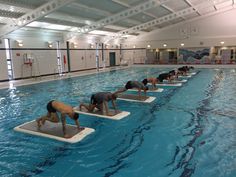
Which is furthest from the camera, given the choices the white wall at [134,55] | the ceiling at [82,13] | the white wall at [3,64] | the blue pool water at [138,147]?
the white wall at [134,55]

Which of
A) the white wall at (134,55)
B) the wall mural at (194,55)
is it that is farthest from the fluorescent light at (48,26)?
the wall mural at (194,55)

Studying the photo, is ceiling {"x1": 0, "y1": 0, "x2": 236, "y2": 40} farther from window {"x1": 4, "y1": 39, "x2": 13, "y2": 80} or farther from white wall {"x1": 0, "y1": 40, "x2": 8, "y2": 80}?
white wall {"x1": 0, "y1": 40, "x2": 8, "y2": 80}

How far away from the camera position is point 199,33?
2614 centimetres

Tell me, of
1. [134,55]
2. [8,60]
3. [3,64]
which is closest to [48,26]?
[8,60]

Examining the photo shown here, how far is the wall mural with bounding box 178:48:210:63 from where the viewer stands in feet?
86.9

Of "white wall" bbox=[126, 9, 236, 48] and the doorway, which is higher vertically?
"white wall" bbox=[126, 9, 236, 48]

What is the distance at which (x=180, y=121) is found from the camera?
20.0 feet

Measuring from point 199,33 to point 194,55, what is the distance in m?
2.65

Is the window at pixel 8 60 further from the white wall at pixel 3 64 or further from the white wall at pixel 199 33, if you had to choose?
the white wall at pixel 199 33

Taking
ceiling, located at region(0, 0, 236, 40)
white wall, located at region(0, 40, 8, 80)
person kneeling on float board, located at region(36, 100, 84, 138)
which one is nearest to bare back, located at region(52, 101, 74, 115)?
A: person kneeling on float board, located at region(36, 100, 84, 138)

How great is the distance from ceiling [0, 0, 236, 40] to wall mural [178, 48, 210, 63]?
5002 millimetres

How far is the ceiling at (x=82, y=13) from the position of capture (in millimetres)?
11523

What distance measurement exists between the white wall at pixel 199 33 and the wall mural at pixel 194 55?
637mm

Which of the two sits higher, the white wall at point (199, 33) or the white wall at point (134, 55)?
the white wall at point (199, 33)
